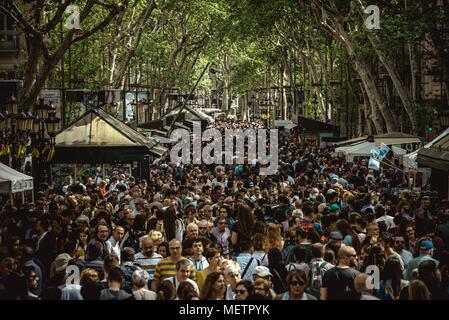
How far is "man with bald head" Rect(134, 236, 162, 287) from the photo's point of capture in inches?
437

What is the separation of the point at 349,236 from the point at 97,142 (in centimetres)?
1332

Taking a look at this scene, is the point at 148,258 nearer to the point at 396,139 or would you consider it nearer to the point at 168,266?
the point at 168,266

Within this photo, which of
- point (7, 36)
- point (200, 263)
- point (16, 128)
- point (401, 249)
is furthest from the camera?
point (7, 36)

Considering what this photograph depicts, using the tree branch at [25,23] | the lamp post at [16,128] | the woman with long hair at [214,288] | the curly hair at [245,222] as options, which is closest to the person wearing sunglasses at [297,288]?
the woman with long hair at [214,288]

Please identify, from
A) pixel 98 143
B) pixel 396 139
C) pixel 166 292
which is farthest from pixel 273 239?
pixel 396 139

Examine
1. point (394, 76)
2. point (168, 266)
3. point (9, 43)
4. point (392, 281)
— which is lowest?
point (392, 281)

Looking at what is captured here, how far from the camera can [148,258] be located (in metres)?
11.2

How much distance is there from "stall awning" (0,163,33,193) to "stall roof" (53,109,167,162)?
6.21 meters

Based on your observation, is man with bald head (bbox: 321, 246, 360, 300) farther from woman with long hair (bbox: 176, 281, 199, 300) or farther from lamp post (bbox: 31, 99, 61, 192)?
lamp post (bbox: 31, 99, 61, 192)

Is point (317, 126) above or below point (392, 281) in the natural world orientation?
above

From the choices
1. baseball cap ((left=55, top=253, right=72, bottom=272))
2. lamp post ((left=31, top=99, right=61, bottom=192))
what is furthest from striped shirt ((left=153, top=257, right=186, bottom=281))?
lamp post ((left=31, top=99, right=61, bottom=192))

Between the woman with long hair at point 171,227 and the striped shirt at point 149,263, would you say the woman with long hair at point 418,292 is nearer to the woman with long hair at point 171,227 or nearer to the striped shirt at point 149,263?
the striped shirt at point 149,263

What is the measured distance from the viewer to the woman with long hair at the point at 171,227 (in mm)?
13773
